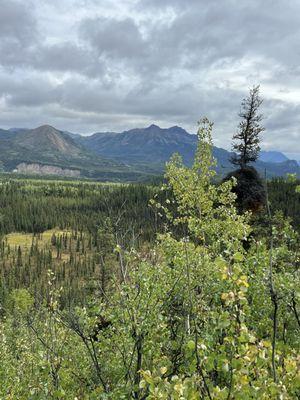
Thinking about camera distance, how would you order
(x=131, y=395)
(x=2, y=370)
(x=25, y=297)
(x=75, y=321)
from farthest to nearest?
(x=25, y=297) < (x=2, y=370) < (x=75, y=321) < (x=131, y=395)

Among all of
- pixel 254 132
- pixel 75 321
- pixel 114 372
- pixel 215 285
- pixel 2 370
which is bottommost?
pixel 2 370

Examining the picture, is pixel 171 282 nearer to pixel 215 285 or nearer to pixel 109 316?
pixel 215 285

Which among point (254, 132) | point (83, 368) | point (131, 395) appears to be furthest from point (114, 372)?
point (254, 132)

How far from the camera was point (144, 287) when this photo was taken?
10.5 m

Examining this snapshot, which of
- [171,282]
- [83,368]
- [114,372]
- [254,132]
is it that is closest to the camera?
[114,372]

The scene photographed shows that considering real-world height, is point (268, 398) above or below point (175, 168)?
below

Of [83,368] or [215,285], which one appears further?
[83,368]

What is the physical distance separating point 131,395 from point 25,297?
322ft

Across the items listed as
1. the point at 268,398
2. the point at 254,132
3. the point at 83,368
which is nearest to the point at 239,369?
the point at 268,398

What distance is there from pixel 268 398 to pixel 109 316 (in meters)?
4.90

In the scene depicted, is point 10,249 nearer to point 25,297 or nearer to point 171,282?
point 25,297

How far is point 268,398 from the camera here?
665 cm

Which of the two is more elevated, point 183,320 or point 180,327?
point 183,320

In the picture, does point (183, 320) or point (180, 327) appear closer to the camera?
point (183, 320)
